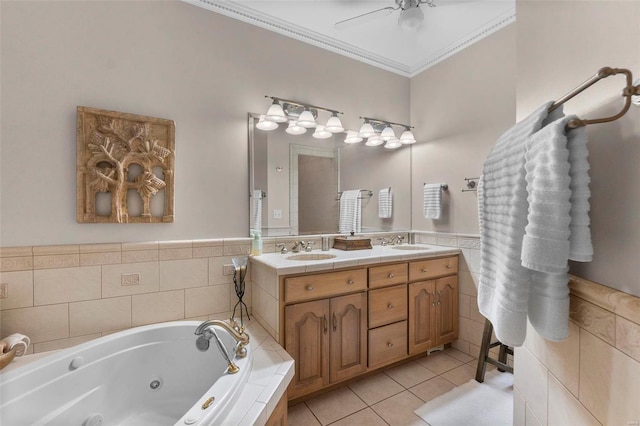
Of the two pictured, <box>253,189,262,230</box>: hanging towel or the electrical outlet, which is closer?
the electrical outlet

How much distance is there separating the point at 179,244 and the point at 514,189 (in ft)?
6.32

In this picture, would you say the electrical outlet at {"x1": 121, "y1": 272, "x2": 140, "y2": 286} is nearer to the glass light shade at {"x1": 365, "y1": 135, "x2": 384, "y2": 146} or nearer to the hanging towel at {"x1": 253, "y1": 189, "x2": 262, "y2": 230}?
the hanging towel at {"x1": 253, "y1": 189, "x2": 262, "y2": 230}

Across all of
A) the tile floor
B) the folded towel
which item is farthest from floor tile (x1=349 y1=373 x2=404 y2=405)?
the folded towel

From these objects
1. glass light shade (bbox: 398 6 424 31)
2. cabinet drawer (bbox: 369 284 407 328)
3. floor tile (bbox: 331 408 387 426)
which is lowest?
floor tile (bbox: 331 408 387 426)

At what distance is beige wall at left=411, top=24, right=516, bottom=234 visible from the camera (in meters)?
2.33

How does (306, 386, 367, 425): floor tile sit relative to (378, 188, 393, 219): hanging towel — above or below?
below

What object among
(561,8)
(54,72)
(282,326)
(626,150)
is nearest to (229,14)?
(54,72)

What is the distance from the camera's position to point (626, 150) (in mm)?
654

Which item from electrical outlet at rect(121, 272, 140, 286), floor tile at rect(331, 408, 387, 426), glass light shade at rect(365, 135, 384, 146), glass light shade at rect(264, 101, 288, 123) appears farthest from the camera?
glass light shade at rect(365, 135, 384, 146)

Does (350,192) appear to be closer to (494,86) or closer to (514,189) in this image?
(494,86)

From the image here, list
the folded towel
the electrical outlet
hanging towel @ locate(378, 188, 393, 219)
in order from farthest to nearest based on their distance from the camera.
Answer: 1. hanging towel @ locate(378, 188, 393, 219)
2. the electrical outlet
3. the folded towel

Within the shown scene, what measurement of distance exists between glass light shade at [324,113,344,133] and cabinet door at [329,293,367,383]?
141 centimetres

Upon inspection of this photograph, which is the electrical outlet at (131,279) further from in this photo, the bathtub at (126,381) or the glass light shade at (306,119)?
the glass light shade at (306,119)

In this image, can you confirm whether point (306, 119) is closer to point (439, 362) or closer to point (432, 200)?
point (432, 200)
